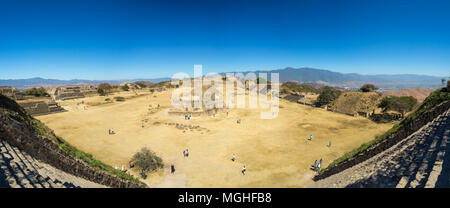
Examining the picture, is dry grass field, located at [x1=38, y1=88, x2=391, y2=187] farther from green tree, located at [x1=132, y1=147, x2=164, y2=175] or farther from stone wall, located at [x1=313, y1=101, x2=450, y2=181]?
stone wall, located at [x1=313, y1=101, x2=450, y2=181]

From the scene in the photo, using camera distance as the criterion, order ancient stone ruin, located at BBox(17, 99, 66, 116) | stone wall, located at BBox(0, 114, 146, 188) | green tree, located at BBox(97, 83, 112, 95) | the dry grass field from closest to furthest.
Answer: stone wall, located at BBox(0, 114, 146, 188)
the dry grass field
ancient stone ruin, located at BBox(17, 99, 66, 116)
green tree, located at BBox(97, 83, 112, 95)

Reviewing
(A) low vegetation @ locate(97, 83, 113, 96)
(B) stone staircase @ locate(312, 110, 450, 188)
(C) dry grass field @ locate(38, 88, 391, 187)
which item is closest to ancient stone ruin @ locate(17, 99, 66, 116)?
(C) dry grass field @ locate(38, 88, 391, 187)

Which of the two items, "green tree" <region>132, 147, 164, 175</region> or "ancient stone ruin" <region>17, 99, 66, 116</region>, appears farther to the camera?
"ancient stone ruin" <region>17, 99, 66, 116</region>

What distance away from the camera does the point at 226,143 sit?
61.2ft

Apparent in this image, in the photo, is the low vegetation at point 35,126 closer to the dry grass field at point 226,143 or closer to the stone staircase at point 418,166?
the dry grass field at point 226,143

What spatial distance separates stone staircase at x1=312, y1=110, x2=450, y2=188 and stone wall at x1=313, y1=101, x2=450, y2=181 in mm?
678

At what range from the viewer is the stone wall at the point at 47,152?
6027 mm

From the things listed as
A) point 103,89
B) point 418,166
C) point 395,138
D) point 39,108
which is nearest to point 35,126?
point 418,166

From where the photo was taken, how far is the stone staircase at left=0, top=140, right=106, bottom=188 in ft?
14.3

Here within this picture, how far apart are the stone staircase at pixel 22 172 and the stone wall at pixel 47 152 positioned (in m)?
0.37

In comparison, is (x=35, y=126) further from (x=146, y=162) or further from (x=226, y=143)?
(x=226, y=143)

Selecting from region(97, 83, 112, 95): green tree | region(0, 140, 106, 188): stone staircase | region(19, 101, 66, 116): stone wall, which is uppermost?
region(97, 83, 112, 95): green tree

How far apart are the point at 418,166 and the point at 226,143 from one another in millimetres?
14470
